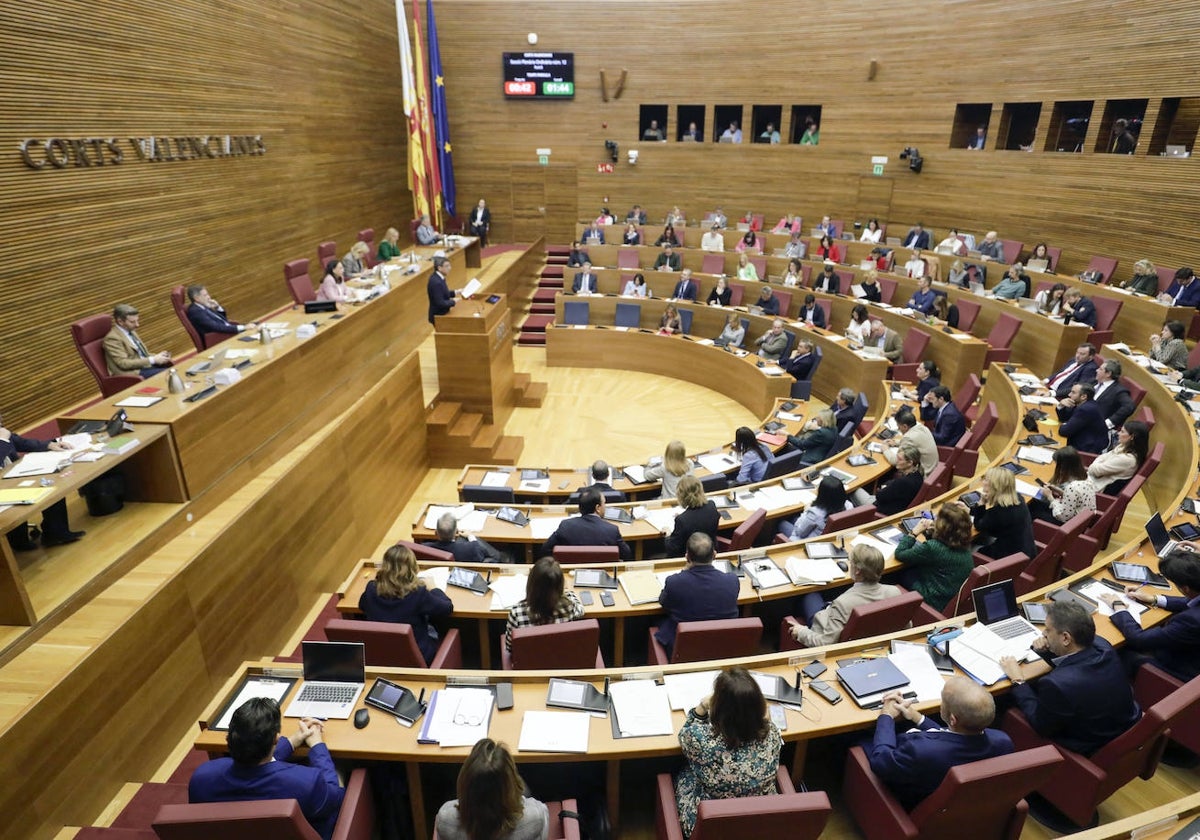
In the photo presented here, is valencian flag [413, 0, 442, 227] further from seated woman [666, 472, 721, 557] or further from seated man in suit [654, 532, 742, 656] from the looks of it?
seated man in suit [654, 532, 742, 656]

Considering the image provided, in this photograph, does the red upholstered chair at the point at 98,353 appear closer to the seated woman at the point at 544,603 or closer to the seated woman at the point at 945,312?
the seated woman at the point at 544,603

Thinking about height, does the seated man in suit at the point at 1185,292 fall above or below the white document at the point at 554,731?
above

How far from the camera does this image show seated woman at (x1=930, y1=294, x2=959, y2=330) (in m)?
8.87

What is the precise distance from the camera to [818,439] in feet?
19.9

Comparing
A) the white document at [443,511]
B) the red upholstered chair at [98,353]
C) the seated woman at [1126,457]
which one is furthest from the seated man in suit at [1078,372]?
the red upholstered chair at [98,353]

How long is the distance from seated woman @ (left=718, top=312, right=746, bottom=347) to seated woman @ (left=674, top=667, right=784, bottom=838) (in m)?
7.44

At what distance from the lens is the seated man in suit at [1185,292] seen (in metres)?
7.74

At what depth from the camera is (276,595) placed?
4629 mm

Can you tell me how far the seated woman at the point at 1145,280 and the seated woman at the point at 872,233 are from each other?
4.23 m

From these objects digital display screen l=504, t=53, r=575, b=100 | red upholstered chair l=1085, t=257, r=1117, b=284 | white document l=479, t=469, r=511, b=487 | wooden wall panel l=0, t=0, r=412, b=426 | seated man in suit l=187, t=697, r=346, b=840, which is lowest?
white document l=479, t=469, r=511, b=487

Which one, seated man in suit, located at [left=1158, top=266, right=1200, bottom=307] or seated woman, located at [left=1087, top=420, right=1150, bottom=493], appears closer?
seated woman, located at [left=1087, top=420, right=1150, bottom=493]

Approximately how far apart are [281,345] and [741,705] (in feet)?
16.4

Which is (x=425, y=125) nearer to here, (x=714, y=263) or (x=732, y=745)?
(x=714, y=263)

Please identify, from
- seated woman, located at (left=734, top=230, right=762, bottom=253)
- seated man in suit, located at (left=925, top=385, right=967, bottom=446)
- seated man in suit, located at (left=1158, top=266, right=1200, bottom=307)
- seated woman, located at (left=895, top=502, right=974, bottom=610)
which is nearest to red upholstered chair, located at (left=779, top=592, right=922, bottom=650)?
seated woman, located at (left=895, top=502, right=974, bottom=610)
